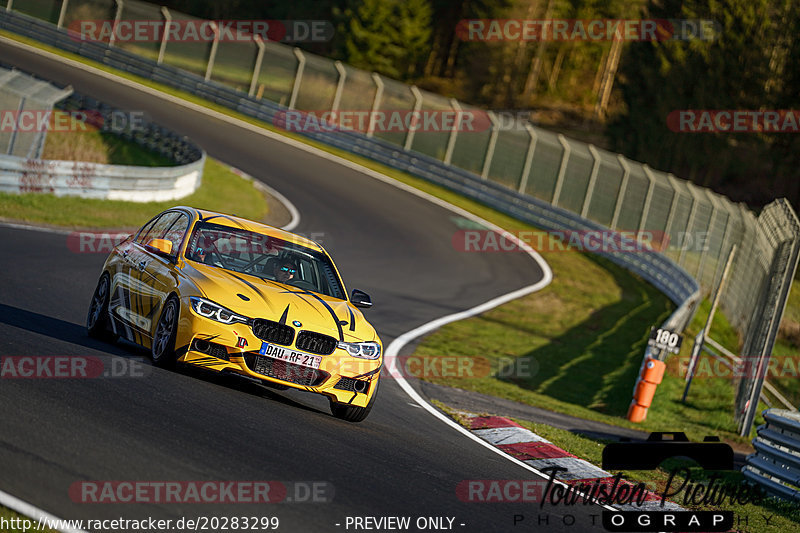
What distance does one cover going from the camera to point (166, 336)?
900 centimetres

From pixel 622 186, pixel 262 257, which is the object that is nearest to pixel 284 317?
pixel 262 257

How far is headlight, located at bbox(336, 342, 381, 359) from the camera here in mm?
9039

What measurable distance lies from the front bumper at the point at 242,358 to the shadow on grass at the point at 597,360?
304 inches

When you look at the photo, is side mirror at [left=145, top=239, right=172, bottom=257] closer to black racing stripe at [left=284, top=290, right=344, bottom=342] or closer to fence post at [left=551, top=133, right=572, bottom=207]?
black racing stripe at [left=284, top=290, right=344, bottom=342]

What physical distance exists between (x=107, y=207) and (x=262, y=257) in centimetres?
1153

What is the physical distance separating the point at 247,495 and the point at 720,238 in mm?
22417

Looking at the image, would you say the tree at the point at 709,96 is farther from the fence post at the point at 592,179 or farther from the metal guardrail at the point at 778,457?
the metal guardrail at the point at 778,457

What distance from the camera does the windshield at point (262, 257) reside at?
9.81m

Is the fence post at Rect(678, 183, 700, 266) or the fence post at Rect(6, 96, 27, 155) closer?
the fence post at Rect(6, 96, 27, 155)

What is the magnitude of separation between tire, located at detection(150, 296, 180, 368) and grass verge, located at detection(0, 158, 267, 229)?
380 inches

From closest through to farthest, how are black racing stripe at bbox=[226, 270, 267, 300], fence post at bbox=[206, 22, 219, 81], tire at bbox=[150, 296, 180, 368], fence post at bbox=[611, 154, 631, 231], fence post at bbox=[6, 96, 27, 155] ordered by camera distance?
tire at bbox=[150, 296, 180, 368] < black racing stripe at bbox=[226, 270, 267, 300] < fence post at bbox=[6, 96, 27, 155] < fence post at bbox=[611, 154, 631, 231] < fence post at bbox=[206, 22, 219, 81]

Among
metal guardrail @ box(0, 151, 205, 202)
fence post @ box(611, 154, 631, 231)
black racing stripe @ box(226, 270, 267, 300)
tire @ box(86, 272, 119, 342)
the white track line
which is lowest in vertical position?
metal guardrail @ box(0, 151, 205, 202)

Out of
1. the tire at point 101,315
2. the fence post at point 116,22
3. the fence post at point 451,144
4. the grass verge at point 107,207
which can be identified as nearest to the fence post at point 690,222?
the grass verge at point 107,207

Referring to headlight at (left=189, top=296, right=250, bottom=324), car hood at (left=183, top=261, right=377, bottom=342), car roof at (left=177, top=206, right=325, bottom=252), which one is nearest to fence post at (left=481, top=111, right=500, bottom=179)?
car roof at (left=177, top=206, right=325, bottom=252)
